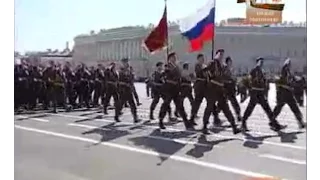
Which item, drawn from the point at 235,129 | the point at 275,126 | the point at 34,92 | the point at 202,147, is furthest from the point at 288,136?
the point at 34,92

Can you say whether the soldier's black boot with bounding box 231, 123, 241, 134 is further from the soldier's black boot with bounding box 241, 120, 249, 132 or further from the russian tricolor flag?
the russian tricolor flag

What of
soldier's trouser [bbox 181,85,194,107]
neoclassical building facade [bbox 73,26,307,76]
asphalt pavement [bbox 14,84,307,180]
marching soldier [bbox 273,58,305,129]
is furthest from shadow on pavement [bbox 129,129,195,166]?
marching soldier [bbox 273,58,305,129]

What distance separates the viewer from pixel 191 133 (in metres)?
1.62

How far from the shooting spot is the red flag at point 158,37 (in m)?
1.46

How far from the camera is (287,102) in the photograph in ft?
4.78

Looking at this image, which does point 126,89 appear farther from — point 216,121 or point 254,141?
point 254,141

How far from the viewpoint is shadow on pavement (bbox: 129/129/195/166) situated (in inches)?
62.7

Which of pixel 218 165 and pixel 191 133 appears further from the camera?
pixel 191 133

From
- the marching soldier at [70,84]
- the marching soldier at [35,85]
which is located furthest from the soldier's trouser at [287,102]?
the marching soldier at [35,85]

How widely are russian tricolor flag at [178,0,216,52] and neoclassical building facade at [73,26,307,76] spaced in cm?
2

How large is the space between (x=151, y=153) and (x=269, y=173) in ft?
1.26

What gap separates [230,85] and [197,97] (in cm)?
14
